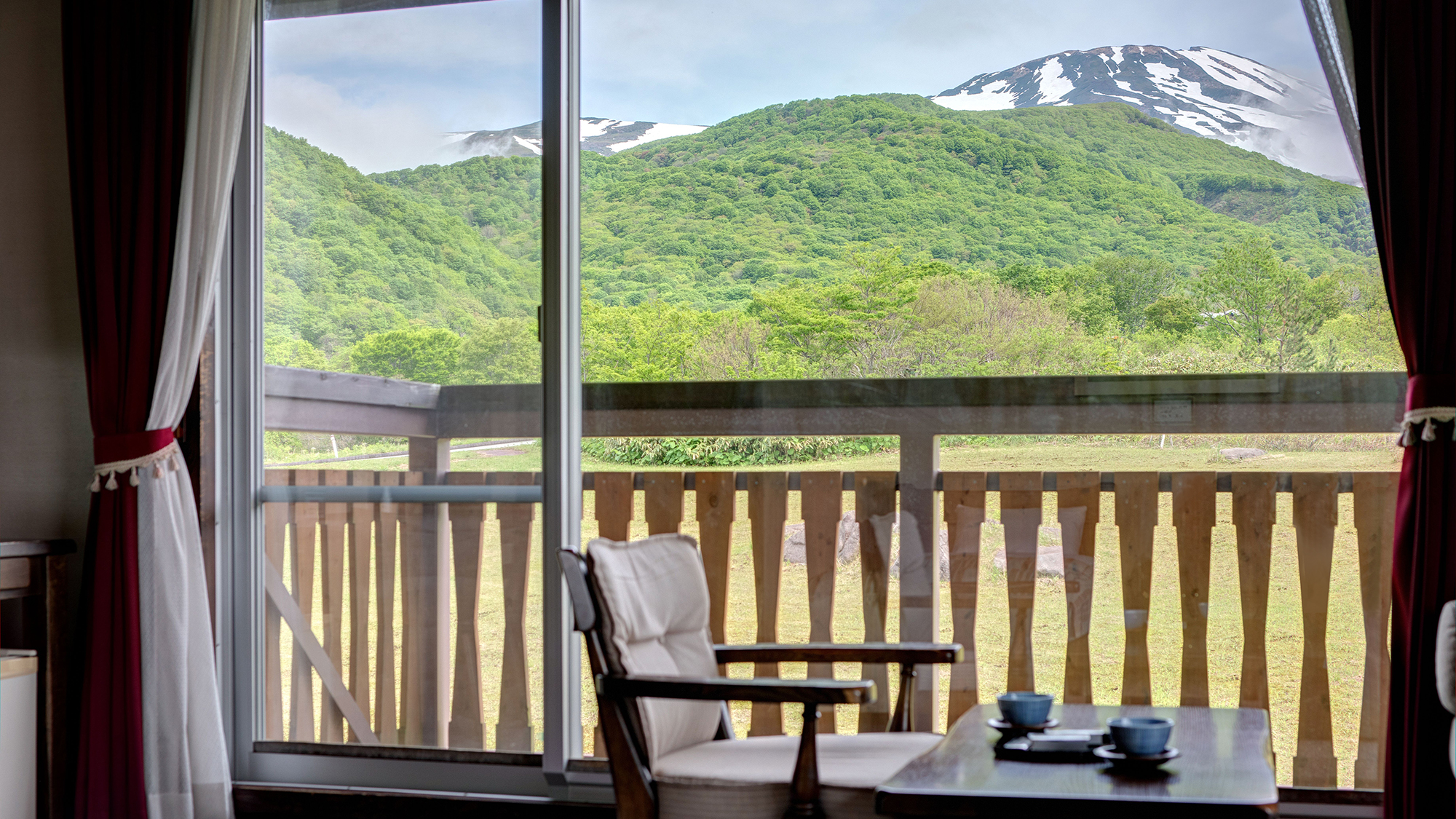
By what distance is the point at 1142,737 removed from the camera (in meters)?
1.77

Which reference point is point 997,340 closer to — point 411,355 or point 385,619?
point 411,355

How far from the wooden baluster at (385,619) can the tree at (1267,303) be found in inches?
87.4

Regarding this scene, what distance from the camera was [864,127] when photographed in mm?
3211

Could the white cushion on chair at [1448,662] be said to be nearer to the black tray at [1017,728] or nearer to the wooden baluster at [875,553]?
the black tray at [1017,728]

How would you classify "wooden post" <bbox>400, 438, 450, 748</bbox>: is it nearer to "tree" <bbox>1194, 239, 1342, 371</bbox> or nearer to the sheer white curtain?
the sheer white curtain

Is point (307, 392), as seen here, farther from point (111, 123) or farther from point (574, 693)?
point (574, 693)

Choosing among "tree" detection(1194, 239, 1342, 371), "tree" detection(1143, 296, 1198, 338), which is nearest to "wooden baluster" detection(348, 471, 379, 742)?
"tree" detection(1143, 296, 1198, 338)

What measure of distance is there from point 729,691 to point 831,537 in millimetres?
1032

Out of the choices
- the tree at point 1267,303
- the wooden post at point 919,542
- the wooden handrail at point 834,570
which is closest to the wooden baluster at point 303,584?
the wooden handrail at point 834,570

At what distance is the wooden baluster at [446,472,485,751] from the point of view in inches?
129

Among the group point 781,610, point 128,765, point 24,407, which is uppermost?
point 24,407

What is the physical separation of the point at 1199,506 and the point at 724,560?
4.03 ft

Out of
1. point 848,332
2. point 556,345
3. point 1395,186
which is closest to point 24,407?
point 556,345

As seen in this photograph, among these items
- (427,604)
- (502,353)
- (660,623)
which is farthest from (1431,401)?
(427,604)
